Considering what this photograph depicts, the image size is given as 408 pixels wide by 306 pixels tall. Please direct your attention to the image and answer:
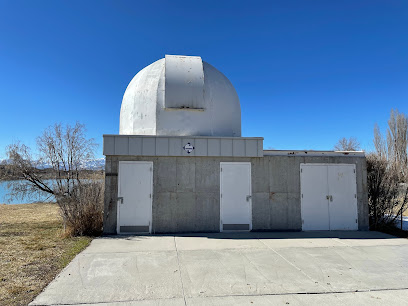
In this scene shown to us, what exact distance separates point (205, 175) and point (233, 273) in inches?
158

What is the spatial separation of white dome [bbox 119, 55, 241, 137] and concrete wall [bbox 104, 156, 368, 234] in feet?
4.41

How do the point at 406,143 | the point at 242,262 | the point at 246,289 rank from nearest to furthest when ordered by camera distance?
the point at 246,289
the point at 242,262
the point at 406,143

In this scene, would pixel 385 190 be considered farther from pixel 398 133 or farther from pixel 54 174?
pixel 398 133

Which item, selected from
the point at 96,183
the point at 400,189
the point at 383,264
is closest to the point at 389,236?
the point at 400,189

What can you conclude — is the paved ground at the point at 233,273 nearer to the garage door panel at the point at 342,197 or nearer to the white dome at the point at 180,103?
the garage door panel at the point at 342,197

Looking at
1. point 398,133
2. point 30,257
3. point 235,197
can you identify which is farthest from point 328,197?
point 398,133

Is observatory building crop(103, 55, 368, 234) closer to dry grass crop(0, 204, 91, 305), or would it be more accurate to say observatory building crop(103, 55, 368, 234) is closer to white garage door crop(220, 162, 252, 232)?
white garage door crop(220, 162, 252, 232)

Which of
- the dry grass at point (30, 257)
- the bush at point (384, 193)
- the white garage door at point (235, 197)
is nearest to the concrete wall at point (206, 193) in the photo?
the white garage door at point (235, 197)

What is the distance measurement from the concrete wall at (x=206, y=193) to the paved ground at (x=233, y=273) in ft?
3.10

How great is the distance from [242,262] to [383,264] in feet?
9.58

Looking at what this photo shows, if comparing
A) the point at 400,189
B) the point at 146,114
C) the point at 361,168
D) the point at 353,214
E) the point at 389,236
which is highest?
the point at 146,114

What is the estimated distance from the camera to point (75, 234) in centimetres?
778

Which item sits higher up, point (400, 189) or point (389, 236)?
point (400, 189)

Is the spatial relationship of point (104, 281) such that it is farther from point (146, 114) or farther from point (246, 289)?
point (146, 114)
